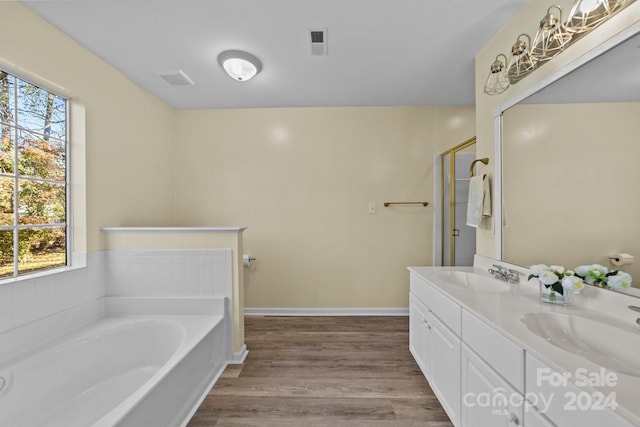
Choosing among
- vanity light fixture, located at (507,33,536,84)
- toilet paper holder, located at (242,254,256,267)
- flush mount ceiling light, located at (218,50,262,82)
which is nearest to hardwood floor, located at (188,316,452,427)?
toilet paper holder, located at (242,254,256,267)

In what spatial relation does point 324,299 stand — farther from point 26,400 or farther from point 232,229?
point 26,400

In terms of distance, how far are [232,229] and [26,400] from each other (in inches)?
54.1

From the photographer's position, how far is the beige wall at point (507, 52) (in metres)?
1.12

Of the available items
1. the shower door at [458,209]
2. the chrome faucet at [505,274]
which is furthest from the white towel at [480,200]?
the shower door at [458,209]

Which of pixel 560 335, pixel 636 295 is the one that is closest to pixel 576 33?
pixel 636 295

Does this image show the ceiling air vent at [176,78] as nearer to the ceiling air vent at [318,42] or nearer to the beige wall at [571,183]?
the ceiling air vent at [318,42]

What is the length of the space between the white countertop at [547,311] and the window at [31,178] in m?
2.52

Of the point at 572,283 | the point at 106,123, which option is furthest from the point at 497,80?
the point at 106,123

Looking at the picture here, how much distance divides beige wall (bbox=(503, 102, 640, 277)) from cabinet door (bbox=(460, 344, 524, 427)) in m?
0.68

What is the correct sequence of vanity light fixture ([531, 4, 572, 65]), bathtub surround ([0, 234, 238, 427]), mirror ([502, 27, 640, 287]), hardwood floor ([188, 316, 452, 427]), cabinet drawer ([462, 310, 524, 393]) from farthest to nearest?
hardwood floor ([188, 316, 452, 427]) < bathtub surround ([0, 234, 238, 427]) < vanity light fixture ([531, 4, 572, 65]) < mirror ([502, 27, 640, 287]) < cabinet drawer ([462, 310, 524, 393])

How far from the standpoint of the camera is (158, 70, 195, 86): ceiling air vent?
228 cm

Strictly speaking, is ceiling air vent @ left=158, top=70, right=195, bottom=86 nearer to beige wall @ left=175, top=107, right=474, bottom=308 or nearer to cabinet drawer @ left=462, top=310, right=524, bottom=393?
beige wall @ left=175, top=107, right=474, bottom=308

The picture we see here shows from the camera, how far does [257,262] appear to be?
3090 mm

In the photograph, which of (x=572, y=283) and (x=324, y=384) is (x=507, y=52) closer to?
(x=572, y=283)
